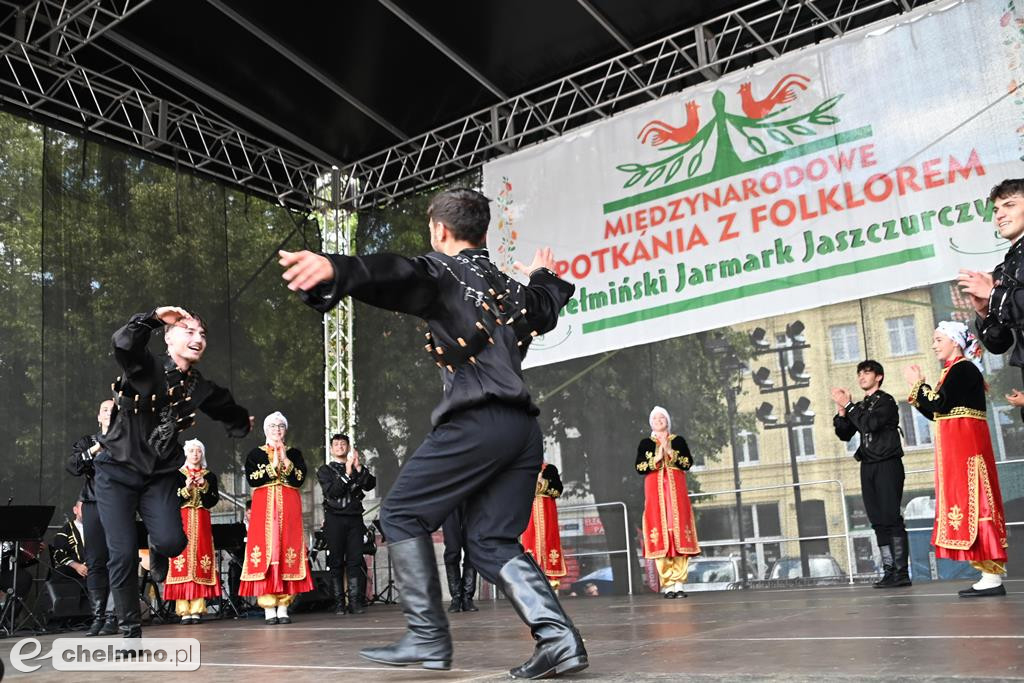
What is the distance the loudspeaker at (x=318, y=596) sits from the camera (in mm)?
9530

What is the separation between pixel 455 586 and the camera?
796 cm

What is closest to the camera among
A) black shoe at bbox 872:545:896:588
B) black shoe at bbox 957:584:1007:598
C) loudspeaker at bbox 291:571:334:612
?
black shoe at bbox 957:584:1007:598

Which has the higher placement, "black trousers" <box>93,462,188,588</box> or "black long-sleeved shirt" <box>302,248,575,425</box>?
"black long-sleeved shirt" <box>302,248,575,425</box>

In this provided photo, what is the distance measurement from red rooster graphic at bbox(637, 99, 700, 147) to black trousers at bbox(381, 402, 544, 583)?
6759 mm

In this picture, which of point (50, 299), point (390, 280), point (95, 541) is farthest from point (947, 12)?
point (50, 299)

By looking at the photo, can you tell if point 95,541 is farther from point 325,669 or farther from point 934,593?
point 934,593

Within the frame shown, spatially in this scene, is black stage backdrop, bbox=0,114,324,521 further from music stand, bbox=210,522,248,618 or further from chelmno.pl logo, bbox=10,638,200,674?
chelmno.pl logo, bbox=10,638,200,674

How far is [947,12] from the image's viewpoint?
763 cm

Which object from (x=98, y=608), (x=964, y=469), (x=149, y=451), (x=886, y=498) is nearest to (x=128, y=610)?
(x=149, y=451)

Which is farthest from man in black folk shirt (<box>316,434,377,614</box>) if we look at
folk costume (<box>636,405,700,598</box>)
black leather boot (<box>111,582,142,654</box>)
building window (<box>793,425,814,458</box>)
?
black leather boot (<box>111,582,142,654</box>)

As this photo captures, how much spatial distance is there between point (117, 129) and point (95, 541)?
505 centimetres

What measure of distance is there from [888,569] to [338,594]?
5155mm

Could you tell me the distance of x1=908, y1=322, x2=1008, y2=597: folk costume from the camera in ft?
18.1

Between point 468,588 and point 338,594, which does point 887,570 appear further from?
point 338,594
